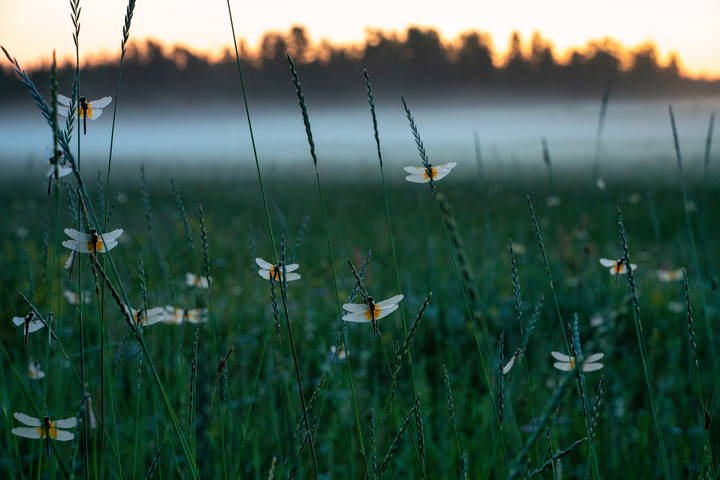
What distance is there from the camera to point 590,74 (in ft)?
207

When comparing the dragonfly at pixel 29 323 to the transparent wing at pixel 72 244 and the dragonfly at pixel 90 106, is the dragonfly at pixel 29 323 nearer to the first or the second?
the transparent wing at pixel 72 244

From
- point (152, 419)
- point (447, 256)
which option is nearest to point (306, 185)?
point (447, 256)

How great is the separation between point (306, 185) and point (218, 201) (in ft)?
11.1

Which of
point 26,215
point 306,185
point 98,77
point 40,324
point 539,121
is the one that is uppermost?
point 98,77

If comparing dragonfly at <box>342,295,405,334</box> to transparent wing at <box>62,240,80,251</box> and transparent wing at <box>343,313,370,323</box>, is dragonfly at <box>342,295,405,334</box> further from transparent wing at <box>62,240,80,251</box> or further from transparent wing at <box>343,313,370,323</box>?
transparent wing at <box>62,240,80,251</box>

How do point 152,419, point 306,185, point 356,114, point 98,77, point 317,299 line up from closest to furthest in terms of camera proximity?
point 152,419 → point 317,299 → point 306,185 → point 98,77 → point 356,114

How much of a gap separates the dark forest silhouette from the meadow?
157ft

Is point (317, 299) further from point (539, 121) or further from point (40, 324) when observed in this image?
point (539, 121)

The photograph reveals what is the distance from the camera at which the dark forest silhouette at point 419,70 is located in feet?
179

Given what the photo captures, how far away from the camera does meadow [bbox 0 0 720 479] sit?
839 mm

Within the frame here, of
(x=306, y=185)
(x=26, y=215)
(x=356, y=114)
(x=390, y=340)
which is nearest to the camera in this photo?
(x=390, y=340)

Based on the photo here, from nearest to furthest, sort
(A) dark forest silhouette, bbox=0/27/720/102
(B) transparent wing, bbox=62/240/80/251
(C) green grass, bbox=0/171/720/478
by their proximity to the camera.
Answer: (B) transparent wing, bbox=62/240/80/251 < (C) green grass, bbox=0/171/720/478 < (A) dark forest silhouette, bbox=0/27/720/102

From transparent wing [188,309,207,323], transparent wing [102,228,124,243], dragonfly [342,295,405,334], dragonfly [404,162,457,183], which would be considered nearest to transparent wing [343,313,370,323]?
dragonfly [342,295,405,334]

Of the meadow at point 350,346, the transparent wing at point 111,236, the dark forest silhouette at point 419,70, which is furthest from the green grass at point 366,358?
the dark forest silhouette at point 419,70
